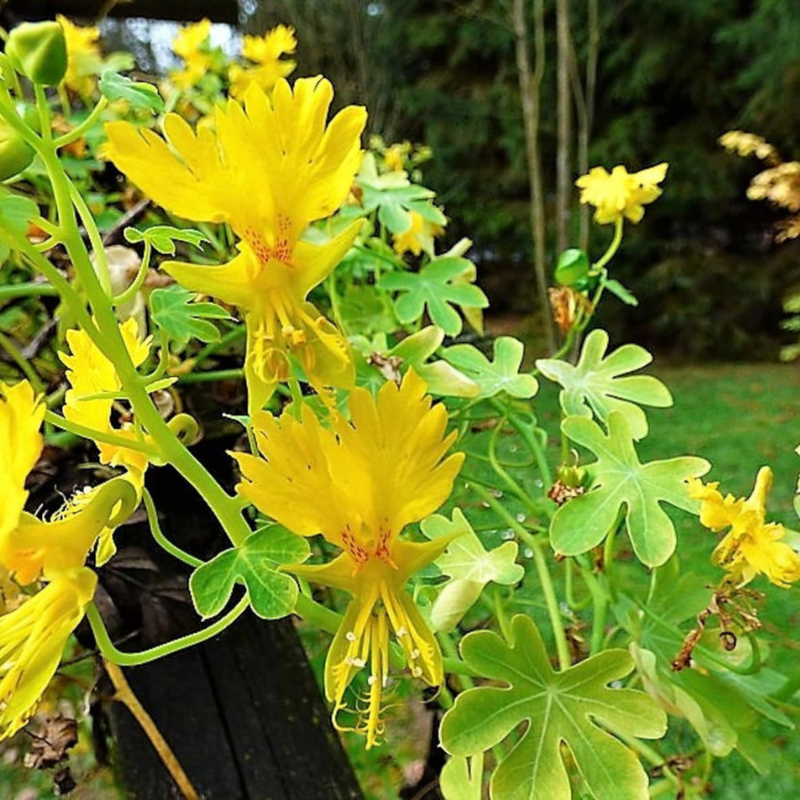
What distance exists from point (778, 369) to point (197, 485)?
4.19 metres

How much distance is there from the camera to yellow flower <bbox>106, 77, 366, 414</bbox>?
234 millimetres

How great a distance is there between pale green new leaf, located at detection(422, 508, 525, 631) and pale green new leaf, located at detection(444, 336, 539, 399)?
3.6 inches

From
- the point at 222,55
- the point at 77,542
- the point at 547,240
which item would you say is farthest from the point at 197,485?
the point at 547,240

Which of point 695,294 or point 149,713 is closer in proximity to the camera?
point 149,713

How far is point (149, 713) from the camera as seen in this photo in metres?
0.49

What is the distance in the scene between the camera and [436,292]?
22.1 inches

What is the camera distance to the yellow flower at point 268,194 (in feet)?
0.77

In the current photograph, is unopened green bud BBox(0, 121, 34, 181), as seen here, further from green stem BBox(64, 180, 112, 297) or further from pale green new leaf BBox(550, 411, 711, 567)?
pale green new leaf BBox(550, 411, 711, 567)

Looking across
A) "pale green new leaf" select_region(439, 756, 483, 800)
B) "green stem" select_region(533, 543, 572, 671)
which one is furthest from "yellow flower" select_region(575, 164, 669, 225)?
"pale green new leaf" select_region(439, 756, 483, 800)

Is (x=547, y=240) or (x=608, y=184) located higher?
(x=608, y=184)

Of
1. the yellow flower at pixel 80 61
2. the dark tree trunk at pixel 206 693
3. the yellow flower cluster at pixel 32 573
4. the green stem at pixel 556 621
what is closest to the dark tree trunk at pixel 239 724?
the dark tree trunk at pixel 206 693

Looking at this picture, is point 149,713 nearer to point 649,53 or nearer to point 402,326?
point 402,326

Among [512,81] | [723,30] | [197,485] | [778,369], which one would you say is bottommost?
[778,369]

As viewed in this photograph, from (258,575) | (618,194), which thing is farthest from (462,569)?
(618,194)
